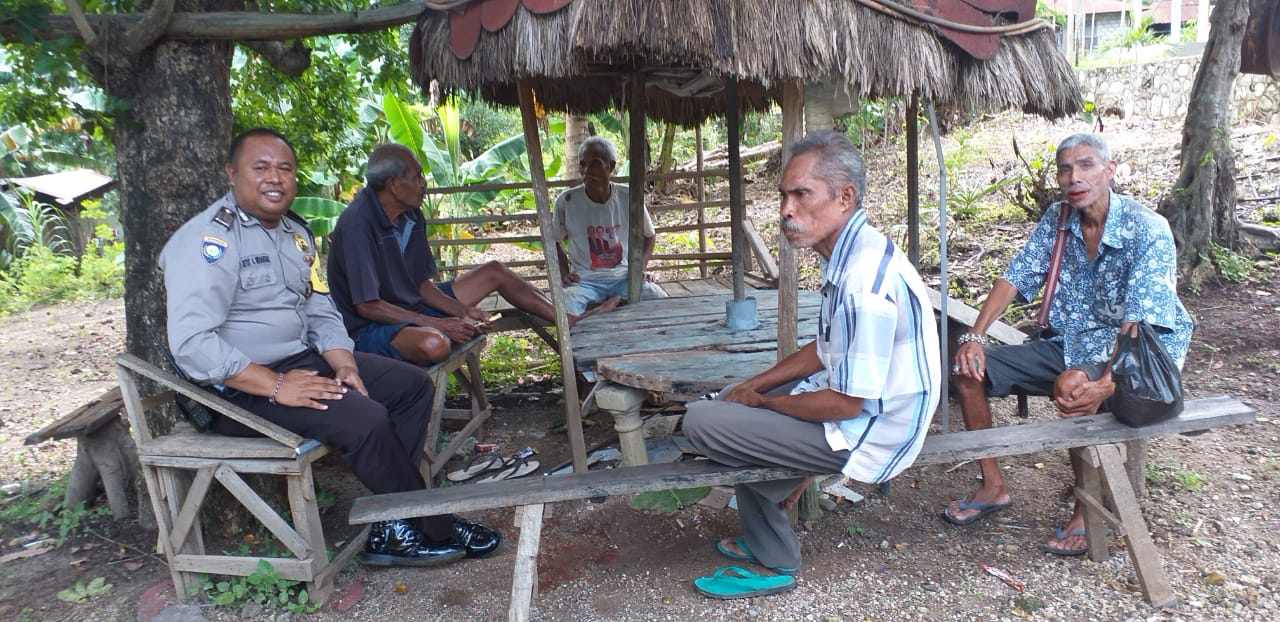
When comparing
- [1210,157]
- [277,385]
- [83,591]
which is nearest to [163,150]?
[277,385]

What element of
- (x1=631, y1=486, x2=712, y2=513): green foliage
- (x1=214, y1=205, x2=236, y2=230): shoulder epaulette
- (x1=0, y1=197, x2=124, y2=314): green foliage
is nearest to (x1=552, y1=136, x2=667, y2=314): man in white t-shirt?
(x1=631, y1=486, x2=712, y2=513): green foliage

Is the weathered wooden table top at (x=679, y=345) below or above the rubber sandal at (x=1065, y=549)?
above

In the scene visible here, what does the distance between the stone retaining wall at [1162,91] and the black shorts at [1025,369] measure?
31.8 feet

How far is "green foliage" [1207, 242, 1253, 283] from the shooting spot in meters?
6.32

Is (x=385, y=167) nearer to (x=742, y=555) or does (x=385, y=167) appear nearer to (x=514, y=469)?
(x=514, y=469)

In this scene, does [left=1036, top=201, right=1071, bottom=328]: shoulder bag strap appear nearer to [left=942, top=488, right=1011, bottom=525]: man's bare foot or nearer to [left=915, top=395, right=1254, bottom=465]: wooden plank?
[left=915, top=395, right=1254, bottom=465]: wooden plank

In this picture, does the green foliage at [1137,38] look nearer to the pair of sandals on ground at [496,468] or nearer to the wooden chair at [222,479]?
the pair of sandals on ground at [496,468]

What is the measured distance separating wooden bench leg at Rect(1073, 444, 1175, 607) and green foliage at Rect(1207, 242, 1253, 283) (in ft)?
15.0

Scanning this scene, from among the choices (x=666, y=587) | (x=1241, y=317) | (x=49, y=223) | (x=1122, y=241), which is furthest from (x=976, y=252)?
(x=49, y=223)

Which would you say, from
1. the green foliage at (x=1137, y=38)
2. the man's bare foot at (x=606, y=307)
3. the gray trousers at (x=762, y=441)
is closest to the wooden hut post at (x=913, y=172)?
the man's bare foot at (x=606, y=307)

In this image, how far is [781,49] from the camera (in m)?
2.69

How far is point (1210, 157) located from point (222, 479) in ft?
22.7

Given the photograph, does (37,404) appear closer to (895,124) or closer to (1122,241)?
(1122,241)

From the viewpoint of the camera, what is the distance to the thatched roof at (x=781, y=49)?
2.69 meters
